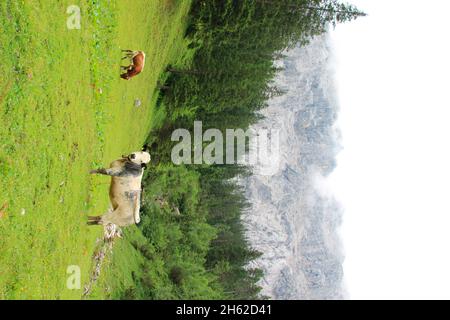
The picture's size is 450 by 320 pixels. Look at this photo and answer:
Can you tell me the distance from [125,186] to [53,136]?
3381 millimetres

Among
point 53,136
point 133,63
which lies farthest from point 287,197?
point 53,136

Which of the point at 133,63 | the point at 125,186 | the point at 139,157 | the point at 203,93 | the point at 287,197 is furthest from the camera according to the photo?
the point at 287,197

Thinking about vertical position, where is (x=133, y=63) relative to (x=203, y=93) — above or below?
below

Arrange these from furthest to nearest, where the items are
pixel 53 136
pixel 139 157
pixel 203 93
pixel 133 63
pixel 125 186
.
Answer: pixel 203 93, pixel 133 63, pixel 125 186, pixel 139 157, pixel 53 136

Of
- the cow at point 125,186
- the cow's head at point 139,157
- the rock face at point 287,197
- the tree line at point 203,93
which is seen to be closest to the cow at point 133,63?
the cow at point 125,186

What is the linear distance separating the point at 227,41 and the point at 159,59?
7606 mm

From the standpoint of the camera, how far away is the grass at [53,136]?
35.9ft

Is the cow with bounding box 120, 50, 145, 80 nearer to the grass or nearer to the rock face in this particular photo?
the grass

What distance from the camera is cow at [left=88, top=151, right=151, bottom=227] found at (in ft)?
52.0

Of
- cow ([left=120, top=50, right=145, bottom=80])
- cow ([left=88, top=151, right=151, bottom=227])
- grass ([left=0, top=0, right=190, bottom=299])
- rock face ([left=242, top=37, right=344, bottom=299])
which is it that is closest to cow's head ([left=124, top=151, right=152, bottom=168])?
cow ([left=88, top=151, right=151, bottom=227])

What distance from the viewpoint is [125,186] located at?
16.4m

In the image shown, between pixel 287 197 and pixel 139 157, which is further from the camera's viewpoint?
pixel 287 197

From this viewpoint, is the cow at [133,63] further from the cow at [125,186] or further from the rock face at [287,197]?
the rock face at [287,197]

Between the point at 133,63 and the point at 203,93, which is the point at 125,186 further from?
the point at 203,93
